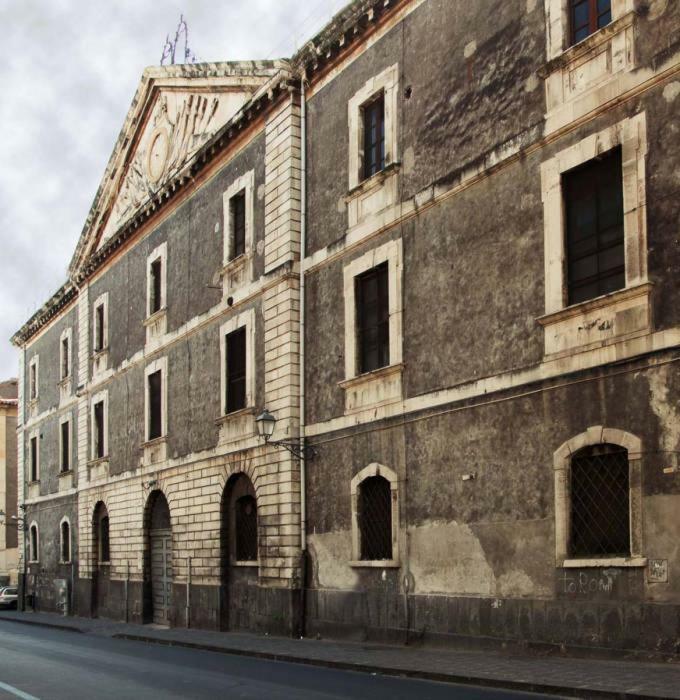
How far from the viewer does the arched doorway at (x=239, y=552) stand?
23.2m

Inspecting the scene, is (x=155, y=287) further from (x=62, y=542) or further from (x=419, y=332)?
(x=419, y=332)

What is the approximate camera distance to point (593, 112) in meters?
14.4

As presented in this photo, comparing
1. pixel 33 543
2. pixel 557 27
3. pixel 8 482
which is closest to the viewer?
pixel 557 27

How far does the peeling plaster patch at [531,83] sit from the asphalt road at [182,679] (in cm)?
839

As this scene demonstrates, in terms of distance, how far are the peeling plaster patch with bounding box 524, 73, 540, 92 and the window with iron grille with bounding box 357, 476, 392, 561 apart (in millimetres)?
6995

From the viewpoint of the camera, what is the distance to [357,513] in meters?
19.2

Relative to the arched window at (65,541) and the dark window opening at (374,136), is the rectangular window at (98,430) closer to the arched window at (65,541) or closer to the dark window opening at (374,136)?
the arched window at (65,541)

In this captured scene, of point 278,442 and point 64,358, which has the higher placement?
point 64,358

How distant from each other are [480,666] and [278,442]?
323 inches

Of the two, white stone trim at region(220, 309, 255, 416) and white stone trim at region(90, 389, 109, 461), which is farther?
white stone trim at region(90, 389, 109, 461)

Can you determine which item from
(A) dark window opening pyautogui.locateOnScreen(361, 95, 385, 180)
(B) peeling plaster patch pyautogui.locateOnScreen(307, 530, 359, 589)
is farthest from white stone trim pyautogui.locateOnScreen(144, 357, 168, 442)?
(A) dark window opening pyautogui.locateOnScreen(361, 95, 385, 180)

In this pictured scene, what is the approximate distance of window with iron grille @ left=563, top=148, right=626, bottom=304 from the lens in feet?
46.0

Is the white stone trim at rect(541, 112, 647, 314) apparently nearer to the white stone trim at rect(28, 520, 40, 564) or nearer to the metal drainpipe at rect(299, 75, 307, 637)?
the metal drainpipe at rect(299, 75, 307, 637)

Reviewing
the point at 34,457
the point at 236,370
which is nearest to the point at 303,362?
the point at 236,370
